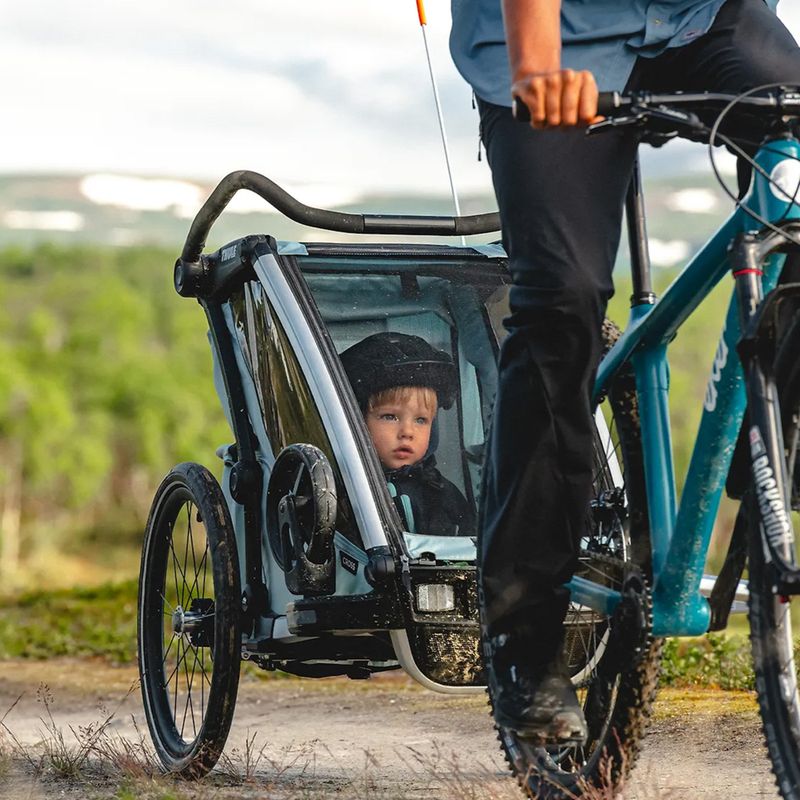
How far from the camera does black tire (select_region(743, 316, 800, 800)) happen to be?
2.54 m

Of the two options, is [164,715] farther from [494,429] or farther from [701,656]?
[701,656]

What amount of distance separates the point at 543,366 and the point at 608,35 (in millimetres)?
622

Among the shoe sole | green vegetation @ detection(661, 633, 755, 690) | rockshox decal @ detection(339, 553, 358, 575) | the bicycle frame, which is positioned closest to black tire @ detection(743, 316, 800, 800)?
the bicycle frame

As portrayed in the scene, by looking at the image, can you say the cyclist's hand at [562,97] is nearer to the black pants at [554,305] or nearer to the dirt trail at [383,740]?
the black pants at [554,305]

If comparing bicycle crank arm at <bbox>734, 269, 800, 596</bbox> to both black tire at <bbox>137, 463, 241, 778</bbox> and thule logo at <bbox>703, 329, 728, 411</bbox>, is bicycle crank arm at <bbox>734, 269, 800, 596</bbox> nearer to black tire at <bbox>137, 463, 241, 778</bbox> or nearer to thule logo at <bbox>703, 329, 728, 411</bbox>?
thule logo at <bbox>703, 329, 728, 411</bbox>

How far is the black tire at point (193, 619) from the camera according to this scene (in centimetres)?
426

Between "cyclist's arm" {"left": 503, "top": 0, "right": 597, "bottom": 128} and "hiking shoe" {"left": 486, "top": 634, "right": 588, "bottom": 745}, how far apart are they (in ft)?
3.41

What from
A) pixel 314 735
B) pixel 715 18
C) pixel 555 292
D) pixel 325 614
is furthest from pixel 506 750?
pixel 314 735

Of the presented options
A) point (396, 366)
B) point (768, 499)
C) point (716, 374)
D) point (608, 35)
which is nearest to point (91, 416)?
point (396, 366)

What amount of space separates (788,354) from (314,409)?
1733 millimetres

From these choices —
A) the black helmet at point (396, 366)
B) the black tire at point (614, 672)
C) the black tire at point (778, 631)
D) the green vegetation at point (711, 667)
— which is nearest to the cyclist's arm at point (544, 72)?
the black tire at point (778, 631)

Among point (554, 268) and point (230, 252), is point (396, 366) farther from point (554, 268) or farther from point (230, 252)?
point (554, 268)

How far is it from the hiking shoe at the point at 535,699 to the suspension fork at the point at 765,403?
0.60 metres

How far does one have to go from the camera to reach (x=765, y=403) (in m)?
2.57
